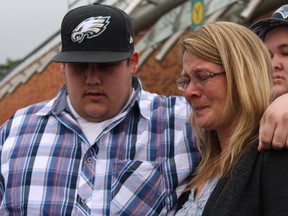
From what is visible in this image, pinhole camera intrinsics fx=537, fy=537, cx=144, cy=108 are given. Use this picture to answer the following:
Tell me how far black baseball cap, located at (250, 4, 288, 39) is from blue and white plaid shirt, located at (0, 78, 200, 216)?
0.50m

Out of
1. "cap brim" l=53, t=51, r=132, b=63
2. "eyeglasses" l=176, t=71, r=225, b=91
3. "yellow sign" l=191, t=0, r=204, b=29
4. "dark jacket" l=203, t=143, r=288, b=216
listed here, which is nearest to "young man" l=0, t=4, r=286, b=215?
"cap brim" l=53, t=51, r=132, b=63

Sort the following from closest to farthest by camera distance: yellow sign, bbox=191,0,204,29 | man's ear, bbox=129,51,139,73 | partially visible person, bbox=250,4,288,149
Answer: partially visible person, bbox=250,4,288,149 → man's ear, bbox=129,51,139,73 → yellow sign, bbox=191,0,204,29

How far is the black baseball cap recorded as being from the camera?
91.1 inches

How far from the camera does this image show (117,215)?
233 centimetres

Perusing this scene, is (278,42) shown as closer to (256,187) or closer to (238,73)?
(238,73)

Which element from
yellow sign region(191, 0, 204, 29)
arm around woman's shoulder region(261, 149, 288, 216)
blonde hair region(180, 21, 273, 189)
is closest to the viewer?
arm around woman's shoulder region(261, 149, 288, 216)

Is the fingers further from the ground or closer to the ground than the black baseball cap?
closer to the ground

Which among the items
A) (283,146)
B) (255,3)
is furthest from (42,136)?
(255,3)

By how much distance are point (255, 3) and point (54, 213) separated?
5118mm

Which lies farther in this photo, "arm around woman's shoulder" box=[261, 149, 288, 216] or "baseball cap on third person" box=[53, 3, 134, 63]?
"baseball cap on third person" box=[53, 3, 134, 63]

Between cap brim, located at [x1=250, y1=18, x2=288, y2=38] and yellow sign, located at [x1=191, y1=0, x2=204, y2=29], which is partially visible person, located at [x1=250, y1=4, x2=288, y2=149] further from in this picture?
yellow sign, located at [x1=191, y1=0, x2=204, y2=29]

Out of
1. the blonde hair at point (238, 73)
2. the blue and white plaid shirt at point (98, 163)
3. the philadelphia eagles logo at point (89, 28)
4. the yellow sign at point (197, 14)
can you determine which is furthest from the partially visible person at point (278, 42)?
the yellow sign at point (197, 14)

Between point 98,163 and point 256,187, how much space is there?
916 millimetres

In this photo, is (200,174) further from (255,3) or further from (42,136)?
(255,3)
